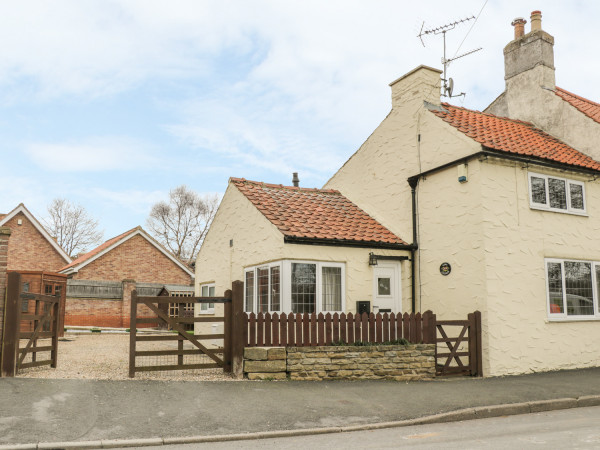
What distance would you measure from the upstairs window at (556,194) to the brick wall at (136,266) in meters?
25.8

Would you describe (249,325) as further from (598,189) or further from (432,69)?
(598,189)

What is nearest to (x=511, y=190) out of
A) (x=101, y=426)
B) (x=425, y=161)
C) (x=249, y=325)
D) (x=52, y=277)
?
(x=425, y=161)

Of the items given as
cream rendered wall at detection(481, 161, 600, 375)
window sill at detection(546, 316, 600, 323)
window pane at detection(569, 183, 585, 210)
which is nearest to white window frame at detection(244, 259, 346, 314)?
cream rendered wall at detection(481, 161, 600, 375)

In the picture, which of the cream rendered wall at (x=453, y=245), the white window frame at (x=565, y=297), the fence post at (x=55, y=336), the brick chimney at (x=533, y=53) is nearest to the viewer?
the fence post at (x=55, y=336)

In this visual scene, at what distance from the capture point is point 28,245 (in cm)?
3478

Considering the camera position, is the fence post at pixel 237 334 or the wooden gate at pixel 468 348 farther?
the wooden gate at pixel 468 348

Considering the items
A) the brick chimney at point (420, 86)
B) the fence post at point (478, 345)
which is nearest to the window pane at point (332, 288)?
the fence post at point (478, 345)

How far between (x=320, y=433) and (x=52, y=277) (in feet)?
61.0

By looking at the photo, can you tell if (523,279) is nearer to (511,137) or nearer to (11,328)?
(511,137)

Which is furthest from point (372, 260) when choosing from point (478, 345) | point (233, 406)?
point (233, 406)

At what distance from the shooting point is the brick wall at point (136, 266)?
105 ft

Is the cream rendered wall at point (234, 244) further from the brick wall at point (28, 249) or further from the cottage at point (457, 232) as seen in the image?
the brick wall at point (28, 249)

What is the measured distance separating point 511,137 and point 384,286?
5.30 m

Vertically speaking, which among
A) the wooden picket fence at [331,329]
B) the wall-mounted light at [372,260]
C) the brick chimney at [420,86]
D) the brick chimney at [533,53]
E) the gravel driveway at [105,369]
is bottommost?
the gravel driveway at [105,369]
